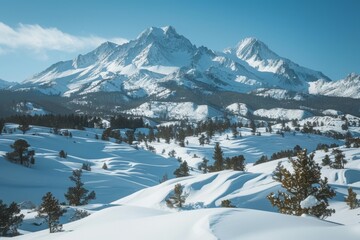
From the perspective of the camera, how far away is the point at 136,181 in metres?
90.1

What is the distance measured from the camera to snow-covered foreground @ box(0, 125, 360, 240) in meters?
13.1

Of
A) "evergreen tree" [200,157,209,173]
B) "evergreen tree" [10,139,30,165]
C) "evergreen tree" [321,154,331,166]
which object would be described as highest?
"evergreen tree" [10,139,30,165]

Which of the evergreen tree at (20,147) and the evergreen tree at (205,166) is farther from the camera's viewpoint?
the evergreen tree at (205,166)

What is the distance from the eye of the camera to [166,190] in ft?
186

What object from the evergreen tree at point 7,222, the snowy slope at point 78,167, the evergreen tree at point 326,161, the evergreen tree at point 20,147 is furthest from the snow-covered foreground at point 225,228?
the evergreen tree at point 326,161

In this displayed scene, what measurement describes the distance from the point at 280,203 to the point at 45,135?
124387mm

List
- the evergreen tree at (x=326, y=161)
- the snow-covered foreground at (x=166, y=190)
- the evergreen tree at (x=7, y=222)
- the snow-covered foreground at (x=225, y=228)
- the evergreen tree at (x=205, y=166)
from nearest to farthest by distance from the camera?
the snow-covered foreground at (x=225, y=228) → the snow-covered foreground at (x=166, y=190) → the evergreen tree at (x=7, y=222) → the evergreen tree at (x=326, y=161) → the evergreen tree at (x=205, y=166)

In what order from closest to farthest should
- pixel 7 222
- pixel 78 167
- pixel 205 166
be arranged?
pixel 7 222 < pixel 78 167 < pixel 205 166

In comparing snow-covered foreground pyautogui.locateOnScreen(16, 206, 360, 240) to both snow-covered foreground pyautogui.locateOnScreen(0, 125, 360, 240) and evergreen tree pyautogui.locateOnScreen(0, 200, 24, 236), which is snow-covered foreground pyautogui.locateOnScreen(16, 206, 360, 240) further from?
evergreen tree pyautogui.locateOnScreen(0, 200, 24, 236)

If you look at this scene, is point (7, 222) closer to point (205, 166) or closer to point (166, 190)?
point (166, 190)

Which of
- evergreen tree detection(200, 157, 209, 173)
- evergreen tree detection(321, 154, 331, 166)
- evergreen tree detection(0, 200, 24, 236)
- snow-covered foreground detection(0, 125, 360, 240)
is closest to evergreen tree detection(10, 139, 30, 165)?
snow-covered foreground detection(0, 125, 360, 240)

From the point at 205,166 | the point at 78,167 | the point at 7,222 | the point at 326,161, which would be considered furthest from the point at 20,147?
the point at 326,161

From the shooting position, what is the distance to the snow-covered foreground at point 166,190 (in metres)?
13.1

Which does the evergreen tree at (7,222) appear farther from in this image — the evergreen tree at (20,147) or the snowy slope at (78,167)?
the evergreen tree at (20,147)
